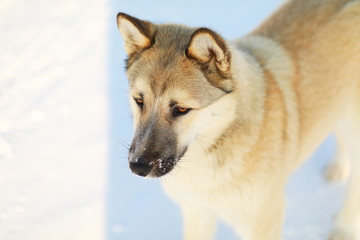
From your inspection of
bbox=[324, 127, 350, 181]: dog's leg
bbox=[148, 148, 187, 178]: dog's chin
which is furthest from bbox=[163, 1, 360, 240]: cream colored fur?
bbox=[324, 127, 350, 181]: dog's leg

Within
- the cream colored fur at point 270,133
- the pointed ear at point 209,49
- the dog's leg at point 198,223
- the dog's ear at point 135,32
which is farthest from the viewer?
the dog's leg at point 198,223

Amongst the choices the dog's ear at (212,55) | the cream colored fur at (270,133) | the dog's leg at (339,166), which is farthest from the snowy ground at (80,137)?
the dog's ear at (212,55)

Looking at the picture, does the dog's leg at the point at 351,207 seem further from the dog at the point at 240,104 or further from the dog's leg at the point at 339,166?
the dog's leg at the point at 339,166

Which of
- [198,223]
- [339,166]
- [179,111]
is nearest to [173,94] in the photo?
[179,111]

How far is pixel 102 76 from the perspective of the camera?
16.6 ft

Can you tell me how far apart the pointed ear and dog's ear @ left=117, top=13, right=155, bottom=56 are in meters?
0.31

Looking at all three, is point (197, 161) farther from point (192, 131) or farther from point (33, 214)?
point (33, 214)

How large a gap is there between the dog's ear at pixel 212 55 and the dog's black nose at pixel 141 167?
58 centimetres

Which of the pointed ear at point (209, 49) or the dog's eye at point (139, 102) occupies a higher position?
the pointed ear at point (209, 49)

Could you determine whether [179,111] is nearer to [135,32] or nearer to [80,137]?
[135,32]

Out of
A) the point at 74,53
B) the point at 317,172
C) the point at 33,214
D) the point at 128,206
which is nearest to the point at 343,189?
the point at 317,172

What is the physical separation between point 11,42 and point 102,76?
1204mm

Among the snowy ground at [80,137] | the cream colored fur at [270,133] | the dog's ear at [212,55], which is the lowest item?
the snowy ground at [80,137]

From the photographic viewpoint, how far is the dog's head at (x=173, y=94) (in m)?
2.39
